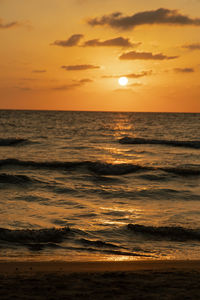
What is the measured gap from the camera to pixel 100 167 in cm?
2327

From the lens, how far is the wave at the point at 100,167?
856 inches

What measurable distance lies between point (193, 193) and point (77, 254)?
347 inches

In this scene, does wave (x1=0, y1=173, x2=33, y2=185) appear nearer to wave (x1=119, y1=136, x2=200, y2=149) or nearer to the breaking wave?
the breaking wave

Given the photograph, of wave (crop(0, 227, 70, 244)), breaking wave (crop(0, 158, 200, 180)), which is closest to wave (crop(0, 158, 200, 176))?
breaking wave (crop(0, 158, 200, 180))

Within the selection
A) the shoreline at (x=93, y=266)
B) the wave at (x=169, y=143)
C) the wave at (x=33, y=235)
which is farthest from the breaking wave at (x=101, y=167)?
the wave at (x=169, y=143)

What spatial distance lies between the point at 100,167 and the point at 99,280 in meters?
17.4

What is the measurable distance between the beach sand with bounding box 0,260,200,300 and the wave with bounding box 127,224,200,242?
2189mm

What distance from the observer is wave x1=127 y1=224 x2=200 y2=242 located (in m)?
9.52

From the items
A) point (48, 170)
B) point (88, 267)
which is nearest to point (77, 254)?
point (88, 267)

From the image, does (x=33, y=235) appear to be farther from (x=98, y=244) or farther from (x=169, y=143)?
(x=169, y=143)

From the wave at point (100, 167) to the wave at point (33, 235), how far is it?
476 inches

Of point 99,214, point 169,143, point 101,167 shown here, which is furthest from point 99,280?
point 169,143

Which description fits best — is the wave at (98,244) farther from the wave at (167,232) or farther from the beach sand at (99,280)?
the beach sand at (99,280)

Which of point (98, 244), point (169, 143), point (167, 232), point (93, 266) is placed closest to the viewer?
point (93, 266)
